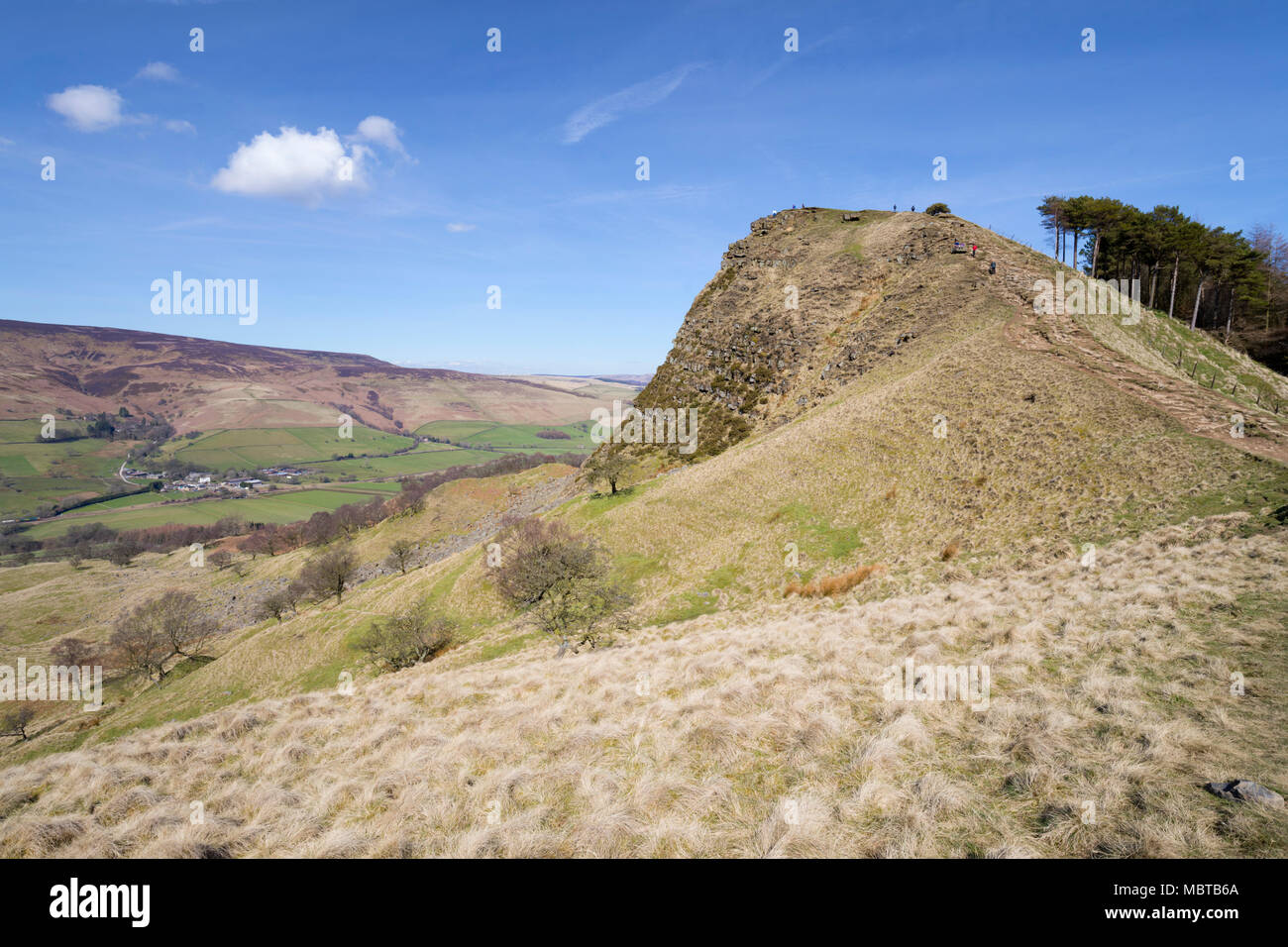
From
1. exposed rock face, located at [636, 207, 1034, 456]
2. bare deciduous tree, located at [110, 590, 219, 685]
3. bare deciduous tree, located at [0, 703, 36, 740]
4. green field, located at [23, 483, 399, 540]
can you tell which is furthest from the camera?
green field, located at [23, 483, 399, 540]

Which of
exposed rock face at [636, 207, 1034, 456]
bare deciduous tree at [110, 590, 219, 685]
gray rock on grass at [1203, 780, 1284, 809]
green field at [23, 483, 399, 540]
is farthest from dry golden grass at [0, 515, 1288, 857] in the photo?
green field at [23, 483, 399, 540]

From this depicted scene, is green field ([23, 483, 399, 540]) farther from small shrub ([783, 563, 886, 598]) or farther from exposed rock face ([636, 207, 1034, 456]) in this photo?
small shrub ([783, 563, 886, 598])

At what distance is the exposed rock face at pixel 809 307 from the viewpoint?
59906 millimetres

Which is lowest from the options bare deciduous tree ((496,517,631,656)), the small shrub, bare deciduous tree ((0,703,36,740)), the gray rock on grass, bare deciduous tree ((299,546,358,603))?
bare deciduous tree ((0,703,36,740))

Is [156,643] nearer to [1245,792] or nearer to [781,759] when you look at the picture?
[781,759]

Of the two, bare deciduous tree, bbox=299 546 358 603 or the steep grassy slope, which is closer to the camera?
the steep grassy slope

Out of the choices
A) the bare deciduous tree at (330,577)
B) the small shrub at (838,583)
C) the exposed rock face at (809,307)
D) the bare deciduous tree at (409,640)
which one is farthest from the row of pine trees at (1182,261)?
the bare deciduous tree at (330,577)

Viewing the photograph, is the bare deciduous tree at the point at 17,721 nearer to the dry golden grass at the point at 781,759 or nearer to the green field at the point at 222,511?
the dry golden grass at the point at 781,759

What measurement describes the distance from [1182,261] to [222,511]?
9704 inches

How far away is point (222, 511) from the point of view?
16625 cm

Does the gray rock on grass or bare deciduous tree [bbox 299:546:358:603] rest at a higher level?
the gray rock on grass

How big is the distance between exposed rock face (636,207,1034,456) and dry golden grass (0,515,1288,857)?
50076 mm

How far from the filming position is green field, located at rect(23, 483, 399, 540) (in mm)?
156500
